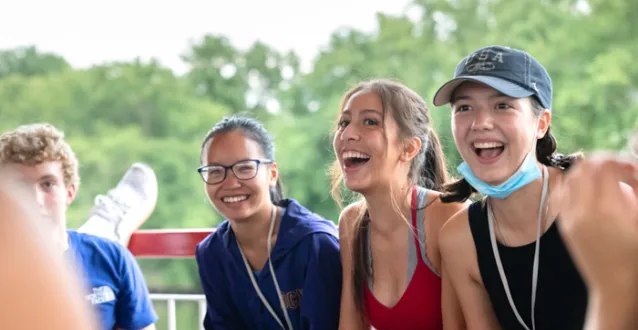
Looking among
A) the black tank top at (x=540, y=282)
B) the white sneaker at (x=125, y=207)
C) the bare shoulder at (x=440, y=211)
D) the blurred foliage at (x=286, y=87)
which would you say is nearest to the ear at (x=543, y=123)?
the black tank top at (x=540, y=282)

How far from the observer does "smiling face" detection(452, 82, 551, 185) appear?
63.8 inches

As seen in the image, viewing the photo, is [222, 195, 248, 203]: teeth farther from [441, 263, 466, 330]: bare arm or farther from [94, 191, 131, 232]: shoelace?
[94, 191, 131, 232]: shoelace

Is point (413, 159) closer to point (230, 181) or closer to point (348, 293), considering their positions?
point (348, 293)

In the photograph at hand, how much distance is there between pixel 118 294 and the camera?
2.29 m

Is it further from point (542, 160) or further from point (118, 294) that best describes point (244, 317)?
point (542, 160)

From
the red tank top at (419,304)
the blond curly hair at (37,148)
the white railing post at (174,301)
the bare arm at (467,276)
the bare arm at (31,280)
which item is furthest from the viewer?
the white railing post at (174,301)

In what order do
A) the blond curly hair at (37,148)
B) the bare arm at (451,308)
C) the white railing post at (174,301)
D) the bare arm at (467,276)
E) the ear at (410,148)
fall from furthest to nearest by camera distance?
the white railing post at (174,301)
the blond curly hair at (37,148)
the ear at (410,148)
the bare arm at (451,308)
the bare arm at (467,276)

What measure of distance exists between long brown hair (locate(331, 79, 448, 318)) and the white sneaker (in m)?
1.21

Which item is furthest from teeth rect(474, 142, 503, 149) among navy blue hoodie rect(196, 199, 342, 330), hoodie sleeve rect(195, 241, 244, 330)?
hoodie sleeve rect(195, 241, 244, 330)

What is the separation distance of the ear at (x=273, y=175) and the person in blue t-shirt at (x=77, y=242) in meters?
0.56

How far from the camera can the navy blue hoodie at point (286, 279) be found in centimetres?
209

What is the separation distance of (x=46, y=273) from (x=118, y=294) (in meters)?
1.98

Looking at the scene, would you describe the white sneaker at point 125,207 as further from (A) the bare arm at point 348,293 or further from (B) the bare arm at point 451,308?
(B) the bare arm at point 451,308

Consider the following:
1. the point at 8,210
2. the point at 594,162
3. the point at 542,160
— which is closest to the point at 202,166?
the point at 542,160
